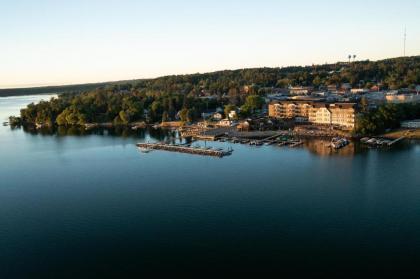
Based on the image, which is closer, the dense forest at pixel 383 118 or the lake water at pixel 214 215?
the lake water at pixel 214 215

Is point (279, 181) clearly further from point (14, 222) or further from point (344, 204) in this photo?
point (14, 222)

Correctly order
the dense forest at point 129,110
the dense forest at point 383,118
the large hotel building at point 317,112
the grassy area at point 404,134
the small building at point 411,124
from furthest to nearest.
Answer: the dense forest at point 129,110 < the large hotel building at point 317,112 < the small building at point 411,124 < the dense forest at point 383,118 < the grassy area at point 404,134

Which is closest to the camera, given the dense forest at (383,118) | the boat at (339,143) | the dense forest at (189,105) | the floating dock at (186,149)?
the floating dock at (186,149)

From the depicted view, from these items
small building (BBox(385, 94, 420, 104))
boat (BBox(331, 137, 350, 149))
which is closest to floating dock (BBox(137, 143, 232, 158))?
boat (BBox(331, 137, 350, 149))

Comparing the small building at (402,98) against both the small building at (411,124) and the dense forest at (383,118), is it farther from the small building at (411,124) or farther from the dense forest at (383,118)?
the small building at (411,124)

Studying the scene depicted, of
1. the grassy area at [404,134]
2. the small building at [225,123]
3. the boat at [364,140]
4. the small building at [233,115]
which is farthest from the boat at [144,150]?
the grassy area at [404,134]

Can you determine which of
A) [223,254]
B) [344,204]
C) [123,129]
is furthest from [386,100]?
[223,254]

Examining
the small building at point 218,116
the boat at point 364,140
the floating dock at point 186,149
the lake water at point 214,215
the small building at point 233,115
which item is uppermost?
the small building at point 233,115
